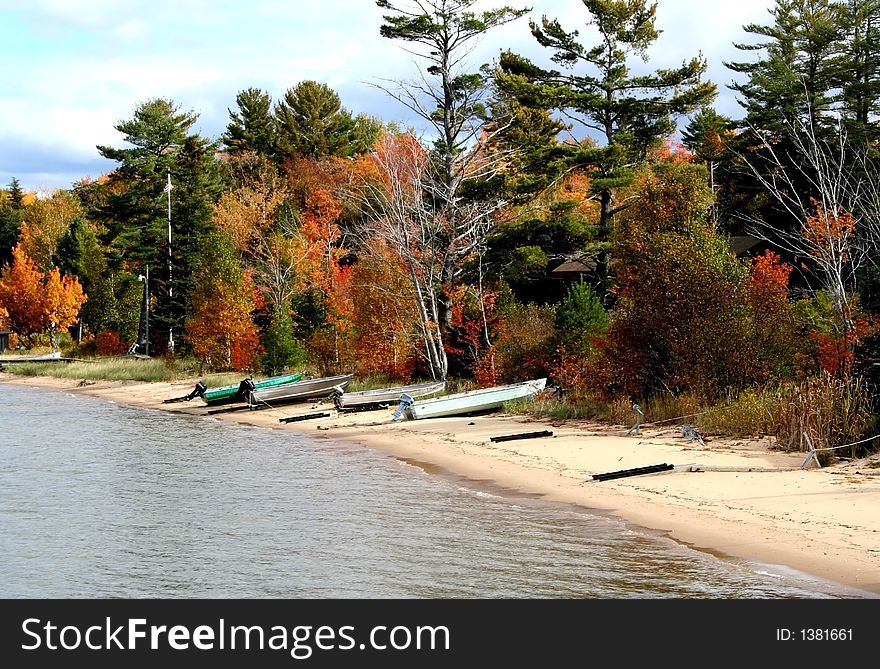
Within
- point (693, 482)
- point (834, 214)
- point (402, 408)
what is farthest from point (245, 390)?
point (693, 482)

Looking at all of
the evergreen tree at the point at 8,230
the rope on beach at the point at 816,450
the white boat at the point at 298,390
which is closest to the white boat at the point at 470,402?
the white boat at the point at 298,390

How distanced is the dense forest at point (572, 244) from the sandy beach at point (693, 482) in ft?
4.76

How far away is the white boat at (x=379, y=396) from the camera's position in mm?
31297

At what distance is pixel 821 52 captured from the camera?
4647 cm

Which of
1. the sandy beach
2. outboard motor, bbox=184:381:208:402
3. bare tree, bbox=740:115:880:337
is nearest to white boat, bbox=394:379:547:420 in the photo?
the sandy beach

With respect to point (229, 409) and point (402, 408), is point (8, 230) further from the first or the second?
point (402, 408)

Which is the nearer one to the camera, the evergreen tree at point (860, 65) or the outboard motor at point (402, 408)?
the outboard motor at point (402, 408)

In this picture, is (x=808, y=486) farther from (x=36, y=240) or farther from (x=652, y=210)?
(x=36, y=240)

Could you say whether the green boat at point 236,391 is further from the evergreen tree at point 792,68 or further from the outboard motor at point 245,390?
the evergreen tree at point 792,68

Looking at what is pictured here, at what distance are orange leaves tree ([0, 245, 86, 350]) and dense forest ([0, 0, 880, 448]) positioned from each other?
19.8 feet

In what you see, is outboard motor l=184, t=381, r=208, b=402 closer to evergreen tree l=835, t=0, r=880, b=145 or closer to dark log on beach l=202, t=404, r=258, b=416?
dark log on beach l=202, t=404, r=258, b=416

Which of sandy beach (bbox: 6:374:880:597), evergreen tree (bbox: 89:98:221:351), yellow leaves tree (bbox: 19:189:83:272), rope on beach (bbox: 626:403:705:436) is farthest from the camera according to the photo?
yellow leaves tree (bbox: 19:189:83:272)

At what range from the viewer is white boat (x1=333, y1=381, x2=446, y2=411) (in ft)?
103
